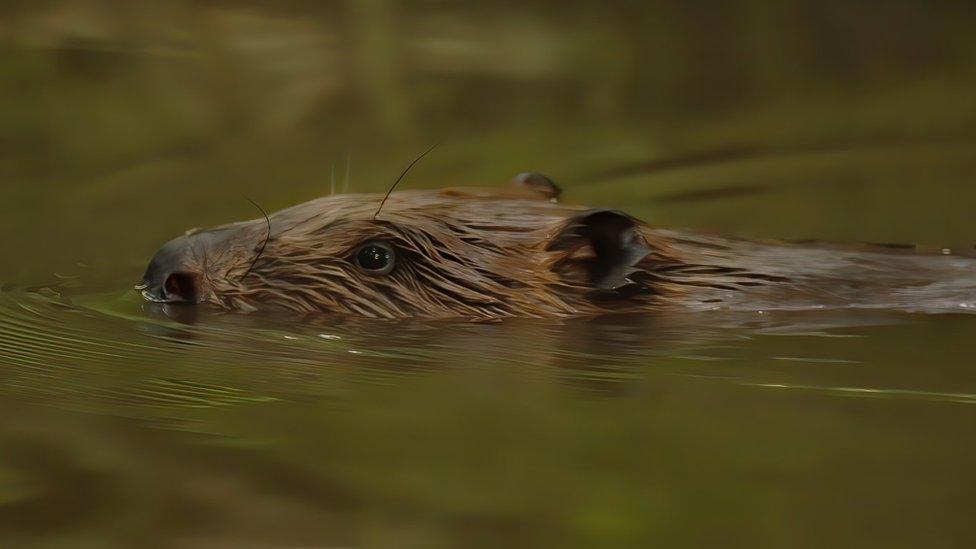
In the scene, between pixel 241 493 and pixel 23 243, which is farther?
pixel 23 243

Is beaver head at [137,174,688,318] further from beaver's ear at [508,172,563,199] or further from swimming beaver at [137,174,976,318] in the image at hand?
beaver's ear at [508,172,563,199]

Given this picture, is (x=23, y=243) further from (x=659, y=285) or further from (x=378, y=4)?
(x=378, y=4)

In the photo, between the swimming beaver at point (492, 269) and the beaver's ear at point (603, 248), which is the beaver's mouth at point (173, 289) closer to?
the swimming beaver at point (492, 269)

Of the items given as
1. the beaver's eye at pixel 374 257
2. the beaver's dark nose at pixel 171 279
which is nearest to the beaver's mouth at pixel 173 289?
the beaver's dark nose at pixel 171 279

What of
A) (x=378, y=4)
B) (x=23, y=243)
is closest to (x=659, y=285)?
(x=23, y=243)

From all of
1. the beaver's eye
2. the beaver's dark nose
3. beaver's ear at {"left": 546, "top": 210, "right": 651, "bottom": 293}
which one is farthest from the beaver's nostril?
beaver's ear at {"left": 546, "top": 210, "right": 651, "bottom": 293}
